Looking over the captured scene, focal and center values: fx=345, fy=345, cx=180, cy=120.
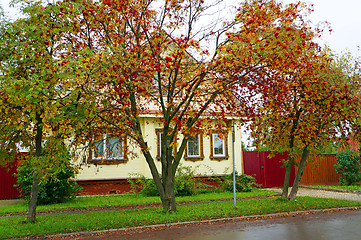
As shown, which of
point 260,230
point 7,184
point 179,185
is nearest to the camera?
point 260,230

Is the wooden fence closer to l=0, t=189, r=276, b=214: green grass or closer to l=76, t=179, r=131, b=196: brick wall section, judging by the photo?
l=0, t=189, r=276, b=214: green grass

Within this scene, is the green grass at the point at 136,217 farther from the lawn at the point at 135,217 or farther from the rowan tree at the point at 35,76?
the rowan tree at the point at 35,76

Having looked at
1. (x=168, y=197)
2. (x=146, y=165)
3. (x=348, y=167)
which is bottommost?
(x=168, y=197)

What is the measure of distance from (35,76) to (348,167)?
19.0 m

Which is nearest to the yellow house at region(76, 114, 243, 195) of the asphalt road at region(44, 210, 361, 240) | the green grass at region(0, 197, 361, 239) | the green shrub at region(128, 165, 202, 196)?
the green shrub at region(128, 165, 202, 196)

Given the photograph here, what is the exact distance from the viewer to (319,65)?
11.0 m

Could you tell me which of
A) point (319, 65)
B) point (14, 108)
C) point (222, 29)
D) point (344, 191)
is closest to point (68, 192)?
point (14, 108)

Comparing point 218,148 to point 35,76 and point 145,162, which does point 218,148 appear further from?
point 35,76

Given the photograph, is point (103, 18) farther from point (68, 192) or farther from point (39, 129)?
point (68, 192)

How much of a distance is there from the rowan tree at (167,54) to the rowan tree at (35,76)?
546 millimetres

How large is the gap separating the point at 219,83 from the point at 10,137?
6057 mm

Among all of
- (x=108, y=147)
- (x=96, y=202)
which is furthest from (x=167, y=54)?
(x=96, y=202)

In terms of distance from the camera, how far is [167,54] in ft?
33.6

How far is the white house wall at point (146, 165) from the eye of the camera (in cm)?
1684
